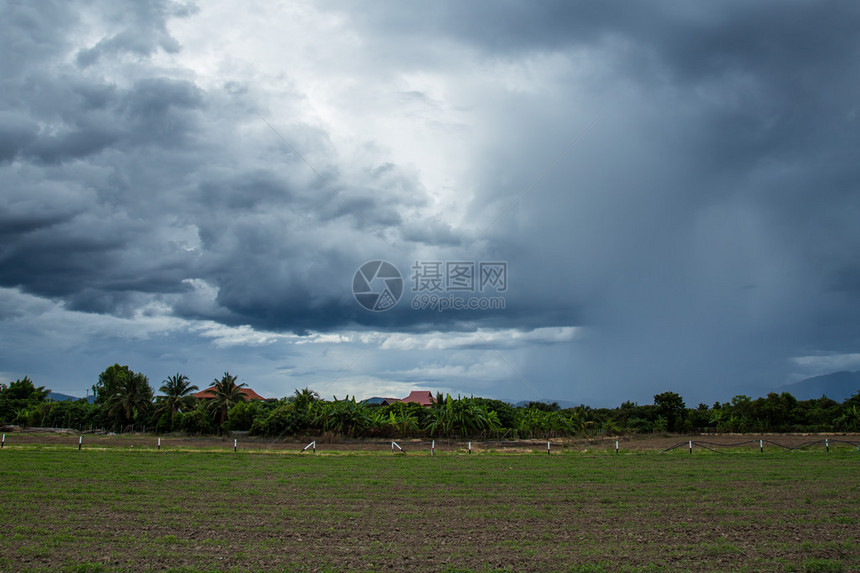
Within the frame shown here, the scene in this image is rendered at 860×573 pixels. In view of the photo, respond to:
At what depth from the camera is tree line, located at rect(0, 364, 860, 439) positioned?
55219 mm

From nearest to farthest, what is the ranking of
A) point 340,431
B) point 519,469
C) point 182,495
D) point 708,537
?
point 708,537
point 182,495
point 519,469
point 340,431

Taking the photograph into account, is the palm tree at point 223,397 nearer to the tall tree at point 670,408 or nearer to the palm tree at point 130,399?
the palm tree at point 130,399

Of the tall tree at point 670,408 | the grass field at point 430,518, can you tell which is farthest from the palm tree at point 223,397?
the tall tree at point 670,408

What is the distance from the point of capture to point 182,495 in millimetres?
17453

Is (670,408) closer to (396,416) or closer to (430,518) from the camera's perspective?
(396,416)

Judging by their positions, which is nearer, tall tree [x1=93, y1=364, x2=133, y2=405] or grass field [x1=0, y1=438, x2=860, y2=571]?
grass field [x1=0, y1=438, x2=860, y2=571]

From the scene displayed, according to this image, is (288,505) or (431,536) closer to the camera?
(431,536)

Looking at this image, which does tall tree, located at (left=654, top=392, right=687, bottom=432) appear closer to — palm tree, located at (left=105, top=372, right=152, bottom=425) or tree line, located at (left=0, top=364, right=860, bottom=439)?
tree line, located at (left=0, top=364, right=860, bottom=439)

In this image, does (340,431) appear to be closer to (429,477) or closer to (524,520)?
(429,477)

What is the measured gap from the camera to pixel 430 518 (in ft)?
46.7

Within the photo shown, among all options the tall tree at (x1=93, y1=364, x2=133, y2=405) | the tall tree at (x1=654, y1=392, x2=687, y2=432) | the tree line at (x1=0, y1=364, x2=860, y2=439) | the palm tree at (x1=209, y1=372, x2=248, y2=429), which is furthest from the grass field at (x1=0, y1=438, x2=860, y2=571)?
the tall tree at (x1=93, y1=364, x2=133, y2=405)

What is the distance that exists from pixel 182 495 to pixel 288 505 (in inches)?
164

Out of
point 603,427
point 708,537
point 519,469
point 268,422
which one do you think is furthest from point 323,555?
point 603,427

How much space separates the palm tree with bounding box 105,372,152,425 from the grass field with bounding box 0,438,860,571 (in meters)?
54.0
